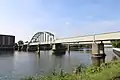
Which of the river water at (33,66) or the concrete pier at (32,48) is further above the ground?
the concrete pier at (32,48)

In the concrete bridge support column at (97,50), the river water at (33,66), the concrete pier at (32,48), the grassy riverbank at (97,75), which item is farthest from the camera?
the concrete pier at (32,48)

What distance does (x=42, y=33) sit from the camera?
178 metres

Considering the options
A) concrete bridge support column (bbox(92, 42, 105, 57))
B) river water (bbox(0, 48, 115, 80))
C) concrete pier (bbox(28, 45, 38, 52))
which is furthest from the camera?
concrete pier (bbox(28, 45, 38, 52))

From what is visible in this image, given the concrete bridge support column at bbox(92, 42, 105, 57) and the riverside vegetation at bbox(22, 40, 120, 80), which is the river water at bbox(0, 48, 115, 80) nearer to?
the concrete bridge support column at bbox(92, 42, 105, 57)

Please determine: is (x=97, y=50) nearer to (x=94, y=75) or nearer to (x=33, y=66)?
(x=33, y=66)

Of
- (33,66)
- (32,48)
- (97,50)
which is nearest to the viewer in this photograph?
(33,66)

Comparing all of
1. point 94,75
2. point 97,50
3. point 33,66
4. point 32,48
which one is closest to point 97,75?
point 94,75

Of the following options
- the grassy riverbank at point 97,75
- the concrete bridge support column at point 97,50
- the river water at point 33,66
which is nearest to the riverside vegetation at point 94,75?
the grassy riverbank at point 97,75

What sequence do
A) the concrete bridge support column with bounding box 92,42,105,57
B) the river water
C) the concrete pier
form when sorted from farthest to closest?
the concrete pier → the concrete bridge support column with bounding box 92,42,105,57 → the river water

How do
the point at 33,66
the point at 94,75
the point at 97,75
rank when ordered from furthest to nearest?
the point at 33,66 < the point at 94,75 < the point at 97,75

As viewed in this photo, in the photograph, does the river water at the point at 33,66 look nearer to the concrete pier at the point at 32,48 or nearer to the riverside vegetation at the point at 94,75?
the riverside vegetation at the point at 94,75

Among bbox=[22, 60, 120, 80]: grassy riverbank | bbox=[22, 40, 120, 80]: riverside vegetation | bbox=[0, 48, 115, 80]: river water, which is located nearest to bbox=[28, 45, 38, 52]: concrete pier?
bbox=[0, 48, 115, 80]: river water

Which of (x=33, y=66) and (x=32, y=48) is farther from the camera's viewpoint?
(x=32, y=48)

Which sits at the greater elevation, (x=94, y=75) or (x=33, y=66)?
(x=94, y=75)
